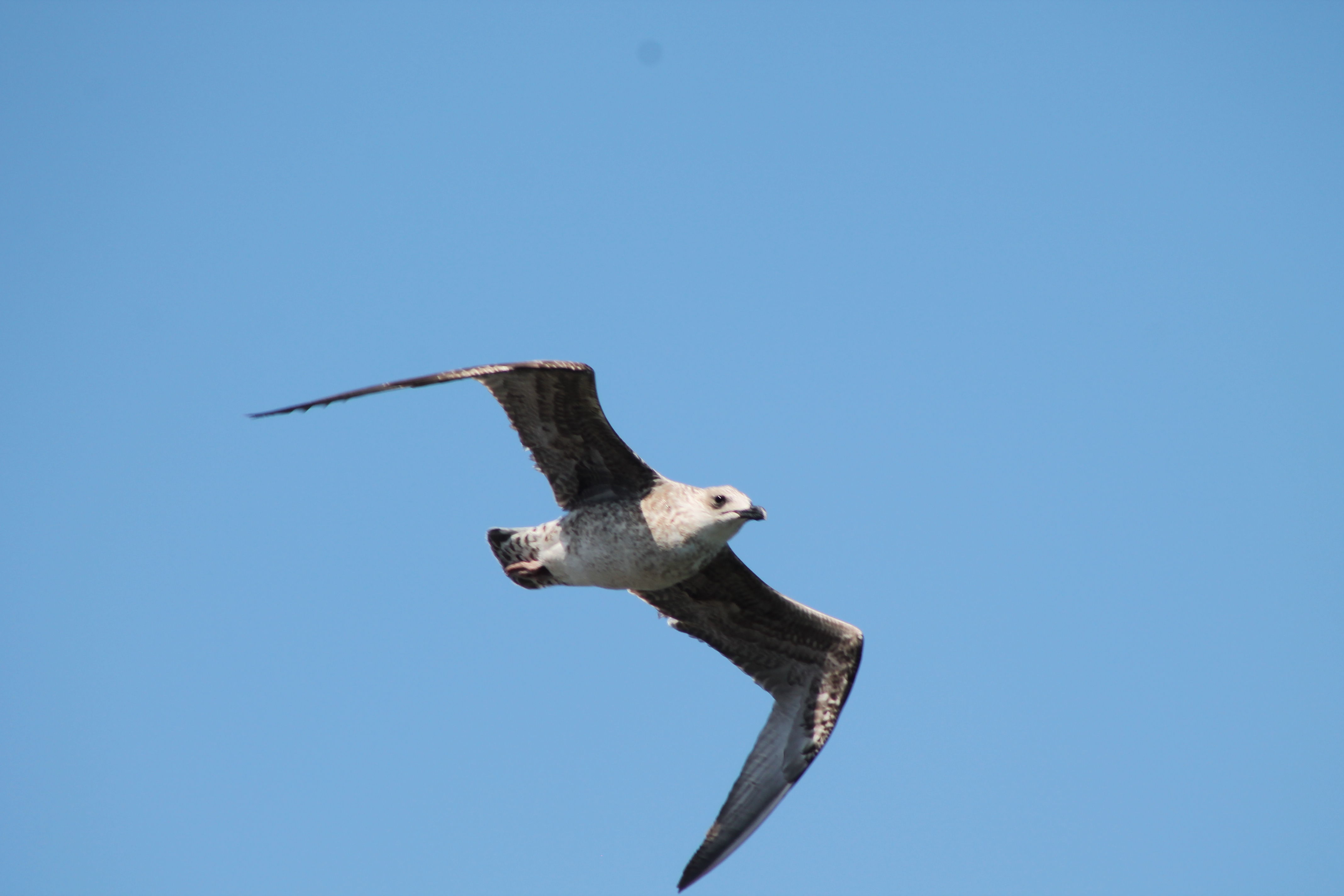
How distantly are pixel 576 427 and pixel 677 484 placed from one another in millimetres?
1041

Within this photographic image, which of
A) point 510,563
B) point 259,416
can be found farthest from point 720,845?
point 259,416

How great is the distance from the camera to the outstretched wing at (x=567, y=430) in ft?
29.2

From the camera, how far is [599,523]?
32.5 ft

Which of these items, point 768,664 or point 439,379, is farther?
point 768,664

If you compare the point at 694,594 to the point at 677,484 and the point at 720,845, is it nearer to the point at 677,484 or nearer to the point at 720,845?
the point at 677,484

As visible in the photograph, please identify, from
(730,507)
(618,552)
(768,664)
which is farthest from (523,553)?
(768,664)

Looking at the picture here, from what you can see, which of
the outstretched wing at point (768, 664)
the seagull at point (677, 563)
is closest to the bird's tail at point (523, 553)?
the seagull at point (677, 563)

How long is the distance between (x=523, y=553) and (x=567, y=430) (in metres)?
1.49

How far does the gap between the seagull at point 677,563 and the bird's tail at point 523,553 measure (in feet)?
0.04

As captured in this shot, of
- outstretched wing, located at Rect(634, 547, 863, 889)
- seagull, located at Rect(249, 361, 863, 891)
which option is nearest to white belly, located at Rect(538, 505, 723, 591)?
seagull, located at Rect(249, 361, 863, 891)

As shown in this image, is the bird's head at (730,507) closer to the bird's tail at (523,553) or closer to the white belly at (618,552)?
the white belly at (618,552)

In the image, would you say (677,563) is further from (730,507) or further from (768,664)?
(768,664)

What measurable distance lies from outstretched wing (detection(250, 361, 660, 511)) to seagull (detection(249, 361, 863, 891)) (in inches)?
0.4

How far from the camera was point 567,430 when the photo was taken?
9.65 m
